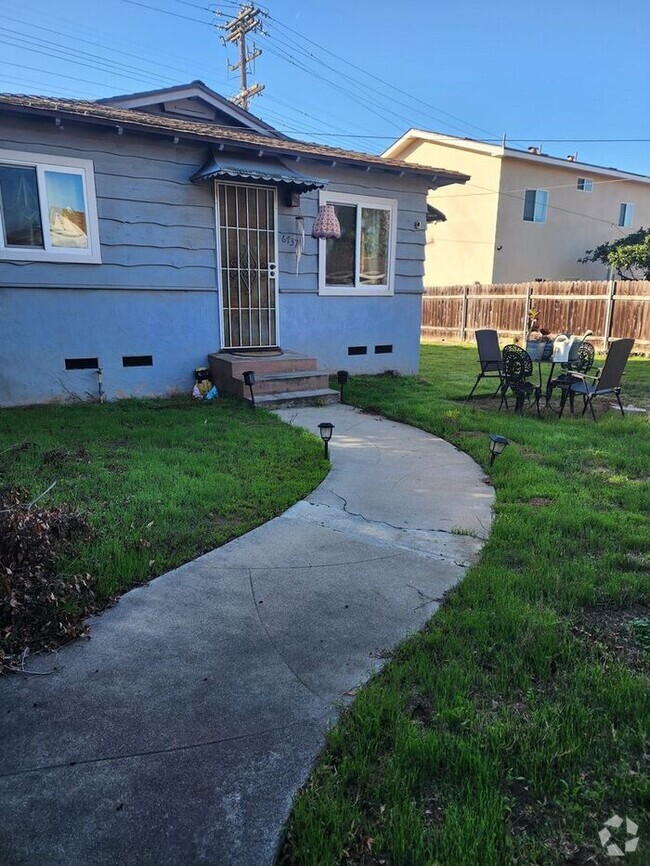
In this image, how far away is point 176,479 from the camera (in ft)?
14.3

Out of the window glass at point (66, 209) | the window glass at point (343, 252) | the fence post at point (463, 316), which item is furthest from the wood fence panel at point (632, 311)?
the window glass at point (66, 209)

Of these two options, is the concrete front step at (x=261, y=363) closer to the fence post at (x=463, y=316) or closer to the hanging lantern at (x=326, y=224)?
the hanging lantern at (x=326, y=224)

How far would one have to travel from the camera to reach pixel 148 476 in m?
4.42

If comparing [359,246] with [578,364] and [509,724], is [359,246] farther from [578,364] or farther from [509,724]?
[509,724]

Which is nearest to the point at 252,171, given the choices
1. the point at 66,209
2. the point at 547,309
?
the point at 66,209

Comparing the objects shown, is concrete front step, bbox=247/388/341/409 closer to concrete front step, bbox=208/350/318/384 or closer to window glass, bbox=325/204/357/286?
concrete front step, bbox=208/350/318/384

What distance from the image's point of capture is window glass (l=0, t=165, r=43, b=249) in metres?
6.58

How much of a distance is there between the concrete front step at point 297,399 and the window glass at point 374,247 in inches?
103

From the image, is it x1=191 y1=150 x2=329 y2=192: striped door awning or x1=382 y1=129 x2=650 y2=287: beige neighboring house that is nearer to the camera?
x1=191 y1=150 x2=329 y2=192: striped door awning

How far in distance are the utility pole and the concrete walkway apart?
74.4 ft

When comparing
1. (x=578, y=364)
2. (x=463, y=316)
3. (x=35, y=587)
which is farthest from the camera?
(x=463, y=316)

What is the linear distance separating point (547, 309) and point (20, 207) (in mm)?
14290

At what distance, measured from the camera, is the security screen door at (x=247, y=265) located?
8070mm

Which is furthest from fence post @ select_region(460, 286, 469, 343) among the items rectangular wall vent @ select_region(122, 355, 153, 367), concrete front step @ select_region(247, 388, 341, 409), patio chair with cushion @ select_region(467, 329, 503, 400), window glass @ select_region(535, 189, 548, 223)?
rectangular wall vent @ select_region(122, 355, 153, 367)
